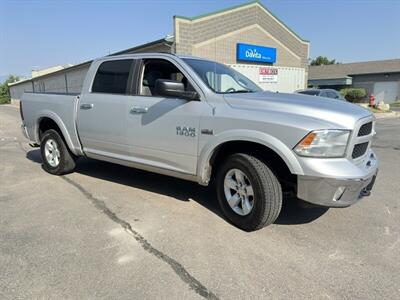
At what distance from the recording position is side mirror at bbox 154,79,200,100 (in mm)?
3679

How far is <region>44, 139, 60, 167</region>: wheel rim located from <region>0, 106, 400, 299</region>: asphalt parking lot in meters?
0.87

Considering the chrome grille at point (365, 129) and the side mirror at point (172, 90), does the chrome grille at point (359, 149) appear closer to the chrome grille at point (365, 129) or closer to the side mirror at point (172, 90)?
the chrome grille at point (365, 129)

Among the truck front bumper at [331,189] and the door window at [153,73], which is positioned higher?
the door window at [153,73]

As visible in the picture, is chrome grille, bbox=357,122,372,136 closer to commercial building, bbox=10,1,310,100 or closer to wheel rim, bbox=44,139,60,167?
wheel rim, bbox=44,139,60,167

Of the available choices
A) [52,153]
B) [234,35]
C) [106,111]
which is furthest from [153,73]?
[234,35]

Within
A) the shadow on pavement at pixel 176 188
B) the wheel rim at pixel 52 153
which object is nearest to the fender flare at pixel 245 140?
the shadow on pavement at pixel 176 188

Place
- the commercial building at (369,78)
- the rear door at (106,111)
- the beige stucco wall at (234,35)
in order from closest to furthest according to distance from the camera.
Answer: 1. the rear door at (106,111)
2. the beige stucco wall at (234,35)
3. the commercial building at (369,78)

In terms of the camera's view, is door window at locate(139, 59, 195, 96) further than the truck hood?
Yes

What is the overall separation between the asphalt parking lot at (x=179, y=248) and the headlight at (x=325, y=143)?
970mm

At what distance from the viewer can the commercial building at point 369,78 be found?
42094 millimetres

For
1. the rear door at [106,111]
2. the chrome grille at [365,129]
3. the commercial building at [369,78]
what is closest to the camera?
the chrome grille at [365,129]

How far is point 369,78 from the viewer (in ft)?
142

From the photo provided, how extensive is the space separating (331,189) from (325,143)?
44 cm

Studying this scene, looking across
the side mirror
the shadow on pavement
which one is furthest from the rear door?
the side mirror
